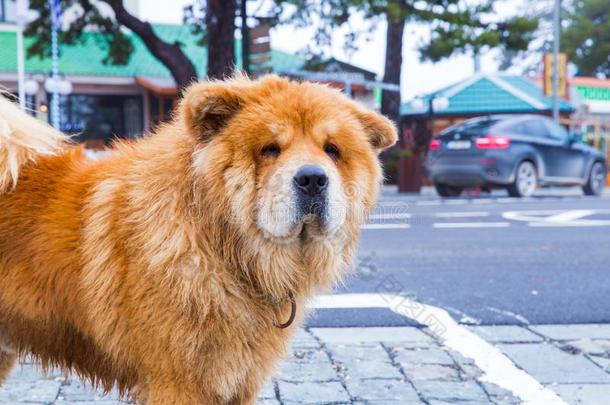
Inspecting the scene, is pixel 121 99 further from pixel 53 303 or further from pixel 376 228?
pixel 53 303

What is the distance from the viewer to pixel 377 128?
2750mm

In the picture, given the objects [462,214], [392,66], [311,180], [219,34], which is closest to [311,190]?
[311,180]

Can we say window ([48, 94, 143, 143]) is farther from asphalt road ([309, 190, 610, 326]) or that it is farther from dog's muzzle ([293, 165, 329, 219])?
dog's muzzle ([293, 165, 329, 219])

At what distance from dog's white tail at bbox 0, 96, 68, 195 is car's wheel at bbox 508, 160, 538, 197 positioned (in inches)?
525

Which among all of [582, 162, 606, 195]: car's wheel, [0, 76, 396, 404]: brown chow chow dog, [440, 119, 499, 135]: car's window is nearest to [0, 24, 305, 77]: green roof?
[440, 119, 499, 135]: car's window

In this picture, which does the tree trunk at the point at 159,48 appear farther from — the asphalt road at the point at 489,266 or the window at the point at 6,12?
the window at the point at 6,12

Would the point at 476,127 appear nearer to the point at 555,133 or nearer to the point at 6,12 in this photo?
the point at 555,133

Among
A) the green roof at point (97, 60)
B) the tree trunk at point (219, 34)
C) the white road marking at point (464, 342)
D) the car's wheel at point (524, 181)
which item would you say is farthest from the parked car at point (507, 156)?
the white road marking at point (464, 342)

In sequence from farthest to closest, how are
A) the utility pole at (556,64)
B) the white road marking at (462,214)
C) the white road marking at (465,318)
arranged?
the utility pole at (556,64) < the white road marking at (462,214) < the white road marking at (465,318)

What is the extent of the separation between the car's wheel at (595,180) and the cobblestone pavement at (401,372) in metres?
13.6

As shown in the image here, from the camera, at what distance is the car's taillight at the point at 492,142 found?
47.7 feet

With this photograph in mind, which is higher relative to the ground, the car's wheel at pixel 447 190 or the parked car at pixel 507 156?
the parked car at pixel 507 156

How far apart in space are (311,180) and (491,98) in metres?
26.5

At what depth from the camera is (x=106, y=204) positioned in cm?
258
